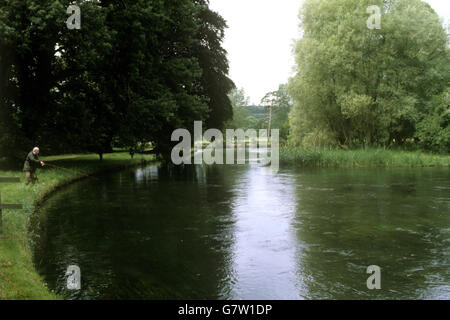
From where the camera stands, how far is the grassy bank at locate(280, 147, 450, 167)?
31750 mm

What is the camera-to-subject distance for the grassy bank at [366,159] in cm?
3175

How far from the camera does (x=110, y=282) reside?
305 inches

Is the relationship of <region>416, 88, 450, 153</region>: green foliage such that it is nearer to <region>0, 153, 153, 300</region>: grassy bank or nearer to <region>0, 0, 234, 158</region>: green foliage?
<region>0, 0, 234, 158</region>: green foliage

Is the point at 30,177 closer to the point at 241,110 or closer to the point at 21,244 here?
the point at 21,244

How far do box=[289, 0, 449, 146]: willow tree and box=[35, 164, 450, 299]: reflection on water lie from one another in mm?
16415

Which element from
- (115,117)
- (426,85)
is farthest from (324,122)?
(115,117)

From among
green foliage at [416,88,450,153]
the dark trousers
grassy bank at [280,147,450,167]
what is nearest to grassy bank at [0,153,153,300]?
the dark trousers

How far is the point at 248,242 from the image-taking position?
10.5m

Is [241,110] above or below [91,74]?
above

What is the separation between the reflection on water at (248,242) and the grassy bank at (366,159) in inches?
478

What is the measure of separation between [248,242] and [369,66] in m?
28.7

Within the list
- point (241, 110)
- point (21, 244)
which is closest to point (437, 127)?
point (21, 244)

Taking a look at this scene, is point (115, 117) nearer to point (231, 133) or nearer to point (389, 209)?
point (389, 209)

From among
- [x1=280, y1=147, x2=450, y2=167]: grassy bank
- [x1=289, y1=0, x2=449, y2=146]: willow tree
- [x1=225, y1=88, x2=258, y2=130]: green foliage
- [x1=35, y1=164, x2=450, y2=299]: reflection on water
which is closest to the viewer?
[x1=35, y1=164, x2=450, y2=299]: reflection on water
